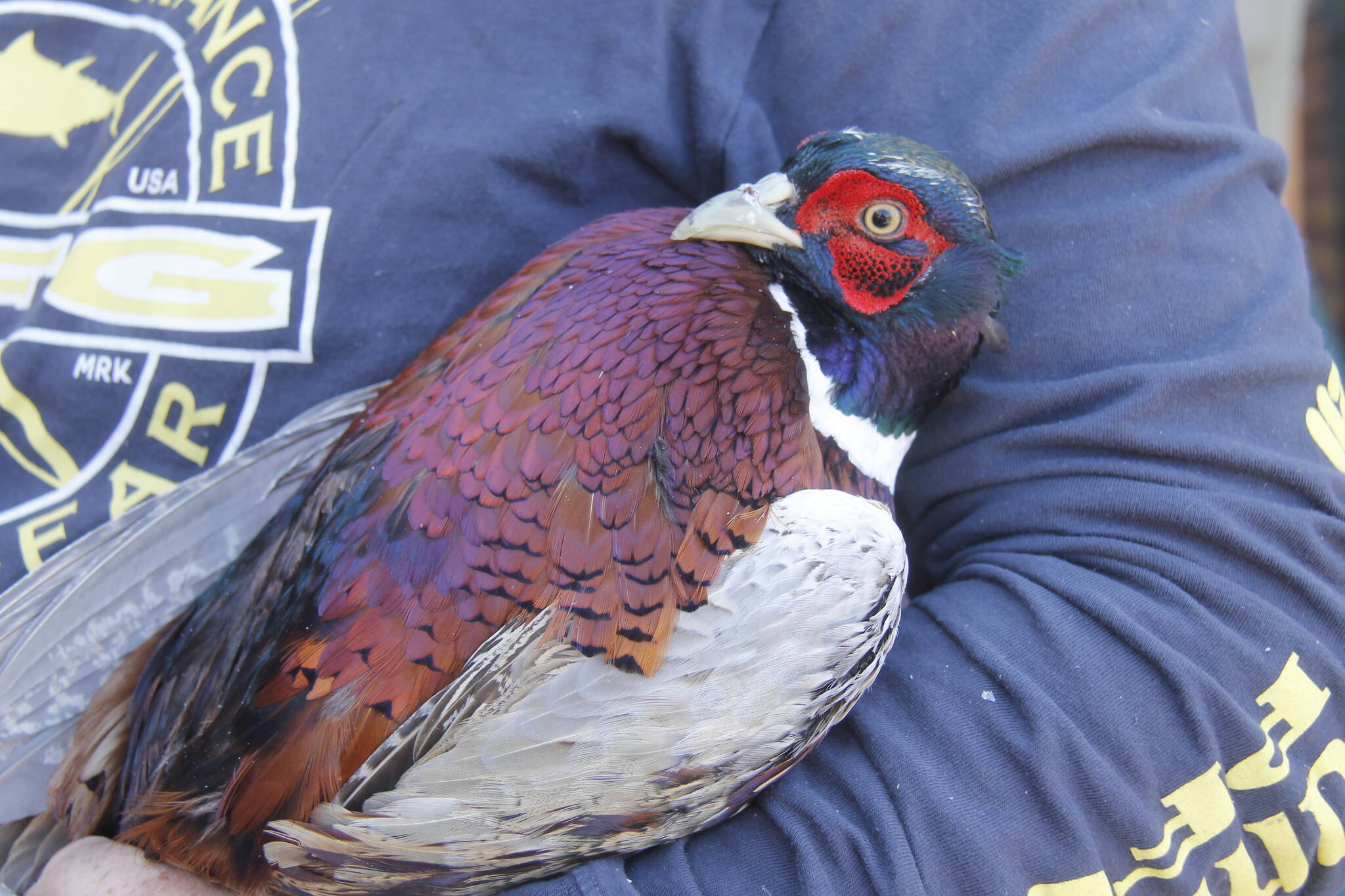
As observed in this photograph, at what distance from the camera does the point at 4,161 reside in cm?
142

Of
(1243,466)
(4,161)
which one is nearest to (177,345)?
(4,161)

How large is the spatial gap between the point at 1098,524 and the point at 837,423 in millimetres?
319

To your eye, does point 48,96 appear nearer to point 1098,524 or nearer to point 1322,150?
point 1098,524

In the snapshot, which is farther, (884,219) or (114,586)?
(114,586)

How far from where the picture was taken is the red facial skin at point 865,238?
1.04m

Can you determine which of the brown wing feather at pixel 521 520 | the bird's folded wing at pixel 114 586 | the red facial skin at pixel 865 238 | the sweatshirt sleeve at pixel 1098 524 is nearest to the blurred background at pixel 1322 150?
the sweatshirt sleeve at pixel 1098 524

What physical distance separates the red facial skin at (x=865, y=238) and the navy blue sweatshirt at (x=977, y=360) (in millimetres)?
163

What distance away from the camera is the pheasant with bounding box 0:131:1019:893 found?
97 centimetres

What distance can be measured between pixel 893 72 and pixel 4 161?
1345 mm

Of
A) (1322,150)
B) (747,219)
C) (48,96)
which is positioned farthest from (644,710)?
(1322,150)

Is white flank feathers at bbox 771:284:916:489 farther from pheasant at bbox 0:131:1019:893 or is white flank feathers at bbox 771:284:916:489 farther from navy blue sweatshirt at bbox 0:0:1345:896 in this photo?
navy blue sweatshirt at bbox 0:0:1345:896

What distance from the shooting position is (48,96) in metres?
1.43

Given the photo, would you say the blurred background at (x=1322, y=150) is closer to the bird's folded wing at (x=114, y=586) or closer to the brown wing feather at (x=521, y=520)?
the brown wing feather at (x=521, y=520)

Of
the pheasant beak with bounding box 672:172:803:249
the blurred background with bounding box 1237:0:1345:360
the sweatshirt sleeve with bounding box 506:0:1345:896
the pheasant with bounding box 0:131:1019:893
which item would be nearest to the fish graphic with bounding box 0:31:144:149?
the pheasant with bounding box 0:131:1019:893
